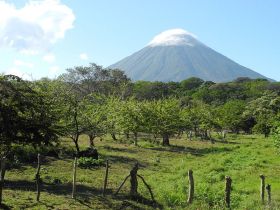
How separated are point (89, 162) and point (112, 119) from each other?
65.7 feet

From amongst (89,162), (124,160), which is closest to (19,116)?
(89,162)

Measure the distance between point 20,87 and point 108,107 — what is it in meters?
39.5

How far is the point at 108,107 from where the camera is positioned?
5884cm

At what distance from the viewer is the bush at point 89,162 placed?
32.0m

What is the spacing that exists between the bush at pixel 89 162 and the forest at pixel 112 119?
0.25 ft

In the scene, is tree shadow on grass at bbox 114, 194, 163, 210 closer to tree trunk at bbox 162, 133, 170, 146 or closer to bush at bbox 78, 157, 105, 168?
bush at bbox 78, 157, 105, 168

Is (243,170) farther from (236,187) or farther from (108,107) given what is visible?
(108,107)

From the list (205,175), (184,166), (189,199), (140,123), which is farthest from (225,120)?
(189,199)

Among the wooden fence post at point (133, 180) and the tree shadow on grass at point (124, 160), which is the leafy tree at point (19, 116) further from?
the tree shadow on grass at point (124, 160)

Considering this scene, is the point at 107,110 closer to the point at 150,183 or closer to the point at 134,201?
the point at 150,183

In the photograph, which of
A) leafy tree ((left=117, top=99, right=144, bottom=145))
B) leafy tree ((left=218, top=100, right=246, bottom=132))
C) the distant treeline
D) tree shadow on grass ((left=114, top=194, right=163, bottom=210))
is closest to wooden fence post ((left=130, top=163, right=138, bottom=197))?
tree shadow on grass ((left=114, top=194, right=163, bottom=210))

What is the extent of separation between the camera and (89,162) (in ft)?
107

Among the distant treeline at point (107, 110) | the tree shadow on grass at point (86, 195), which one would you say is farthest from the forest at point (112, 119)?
the tree shadow on grass at point (86, 195)

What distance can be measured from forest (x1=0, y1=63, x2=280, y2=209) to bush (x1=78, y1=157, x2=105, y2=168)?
76 millimetres
